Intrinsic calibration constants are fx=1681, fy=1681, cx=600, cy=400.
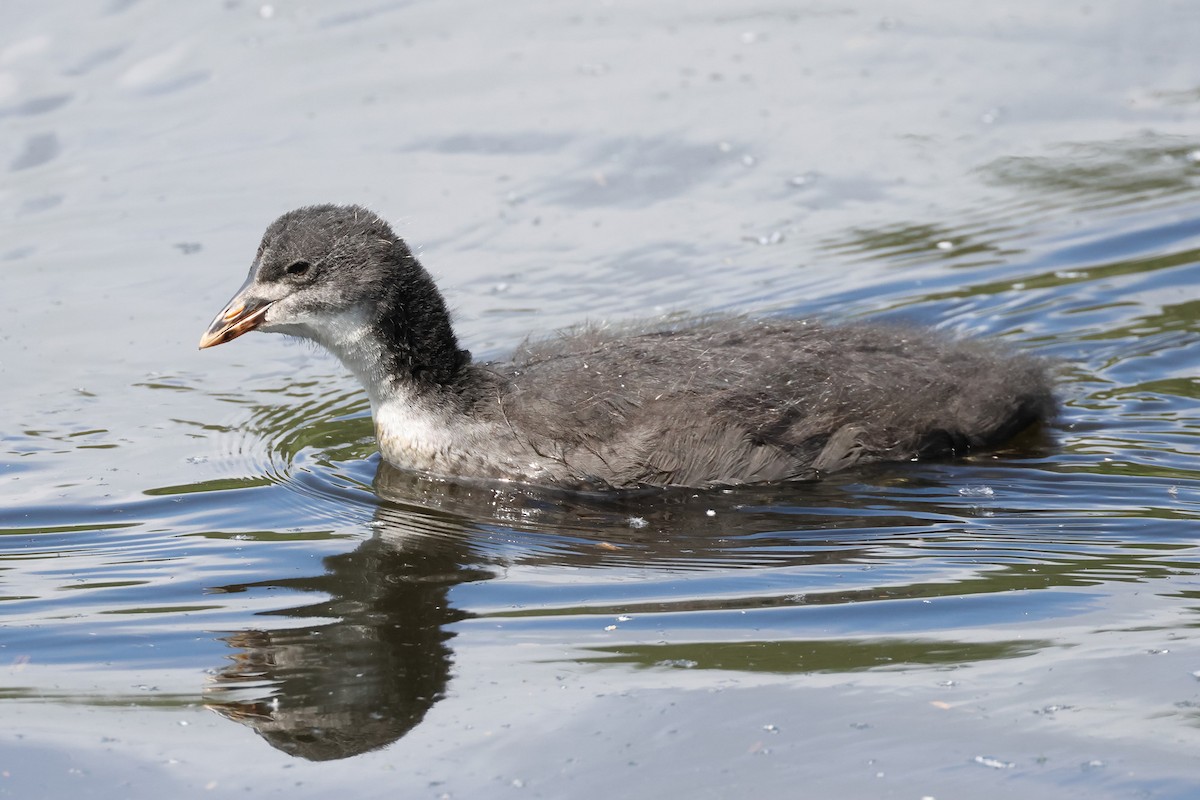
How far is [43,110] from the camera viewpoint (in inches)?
473

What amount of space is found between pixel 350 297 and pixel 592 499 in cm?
142

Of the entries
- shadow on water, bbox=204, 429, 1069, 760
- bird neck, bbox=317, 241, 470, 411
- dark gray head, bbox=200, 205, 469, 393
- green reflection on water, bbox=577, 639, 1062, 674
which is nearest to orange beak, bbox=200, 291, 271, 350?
dark gray head, bbox=200, 205, 469, 393

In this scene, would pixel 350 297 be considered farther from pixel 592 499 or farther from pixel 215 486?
pixel 592 499

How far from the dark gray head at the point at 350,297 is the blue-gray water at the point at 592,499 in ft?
2.00

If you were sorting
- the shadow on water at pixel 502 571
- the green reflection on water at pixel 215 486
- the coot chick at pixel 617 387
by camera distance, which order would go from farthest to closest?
the green reflection on water at pixel 215 486 < the coot chick at pixel 617 387 < the shadow on water at pixel 502 571

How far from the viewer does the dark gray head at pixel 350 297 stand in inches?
298

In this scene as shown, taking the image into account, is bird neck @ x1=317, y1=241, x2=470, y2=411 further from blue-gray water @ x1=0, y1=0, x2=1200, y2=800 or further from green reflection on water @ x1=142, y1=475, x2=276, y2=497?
green reflection on water @ x1=142, y1=475, x2=276, y2=497

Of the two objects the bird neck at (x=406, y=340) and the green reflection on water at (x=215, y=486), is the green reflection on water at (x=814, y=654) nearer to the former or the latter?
the bird neck at (x=406, y=340)

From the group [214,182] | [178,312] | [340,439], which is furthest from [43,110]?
[340,439]

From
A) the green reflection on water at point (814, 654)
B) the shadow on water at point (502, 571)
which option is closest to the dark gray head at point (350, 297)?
the shadow on water at point (502, 571)

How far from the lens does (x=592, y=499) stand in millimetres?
7406

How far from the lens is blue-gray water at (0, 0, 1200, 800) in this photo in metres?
5.24

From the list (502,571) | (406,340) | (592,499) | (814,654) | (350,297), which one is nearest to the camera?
(814,654)

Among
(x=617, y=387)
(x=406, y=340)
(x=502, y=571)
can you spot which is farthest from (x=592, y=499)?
(x=406, y=340)
